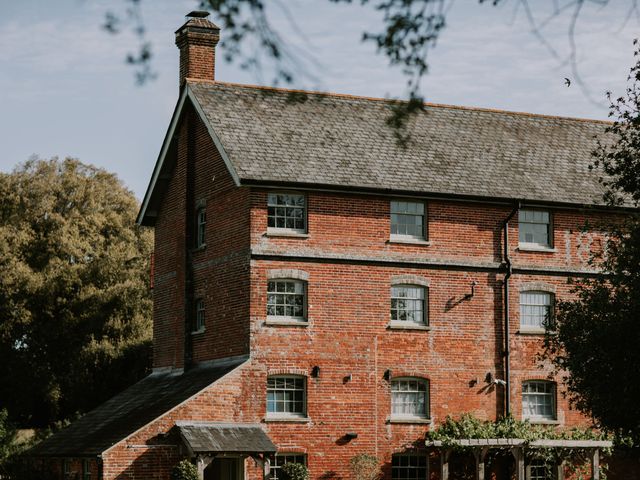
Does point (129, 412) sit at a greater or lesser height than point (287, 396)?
lesser

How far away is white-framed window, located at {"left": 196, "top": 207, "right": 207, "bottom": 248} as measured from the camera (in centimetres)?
3553

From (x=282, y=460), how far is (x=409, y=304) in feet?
19.3

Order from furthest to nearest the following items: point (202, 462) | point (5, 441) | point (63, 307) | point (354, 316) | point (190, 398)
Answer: point (63, 307) < point (5, 441) < point (354, 316) < point (190, 398) < point (202, 462)

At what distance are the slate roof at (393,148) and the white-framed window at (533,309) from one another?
2.92m

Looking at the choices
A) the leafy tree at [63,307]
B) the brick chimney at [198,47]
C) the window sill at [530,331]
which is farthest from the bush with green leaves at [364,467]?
the leafy tree at [63,307]

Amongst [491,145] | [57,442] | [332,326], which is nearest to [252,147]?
[332,326]

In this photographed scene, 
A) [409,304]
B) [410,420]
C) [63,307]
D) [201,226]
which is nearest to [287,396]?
[410,420]

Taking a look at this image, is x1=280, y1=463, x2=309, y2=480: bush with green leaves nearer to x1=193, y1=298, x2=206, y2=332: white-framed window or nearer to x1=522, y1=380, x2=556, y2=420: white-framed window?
x1=193, y1=298, x2=206, y2=332: white-framed window

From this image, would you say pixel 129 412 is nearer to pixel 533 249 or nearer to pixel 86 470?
pixel 86 470

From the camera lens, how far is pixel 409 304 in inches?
1335

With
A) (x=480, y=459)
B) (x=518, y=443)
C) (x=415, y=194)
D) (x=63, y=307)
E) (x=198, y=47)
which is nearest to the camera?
(x=518, y=443)

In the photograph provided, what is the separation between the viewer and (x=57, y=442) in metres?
35.3

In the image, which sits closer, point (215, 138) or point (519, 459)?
point (519, 459)

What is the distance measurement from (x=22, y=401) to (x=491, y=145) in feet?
87.3
